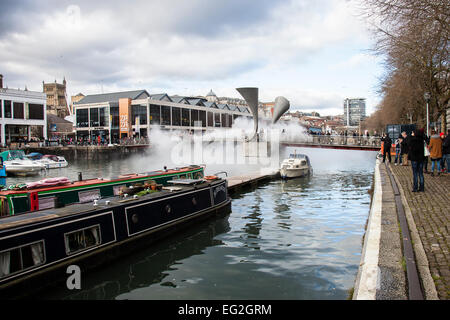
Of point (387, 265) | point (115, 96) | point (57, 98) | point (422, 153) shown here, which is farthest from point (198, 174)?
point (57, 98)

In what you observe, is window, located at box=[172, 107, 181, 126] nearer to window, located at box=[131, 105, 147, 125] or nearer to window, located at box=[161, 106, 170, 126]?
window, located at box=[161, 106, 170, 126]

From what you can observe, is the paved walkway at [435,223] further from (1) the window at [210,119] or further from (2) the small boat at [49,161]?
(1) the window at [210,119]

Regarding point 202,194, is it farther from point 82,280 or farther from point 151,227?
point 82,280

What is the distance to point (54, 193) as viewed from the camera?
39.7 ft

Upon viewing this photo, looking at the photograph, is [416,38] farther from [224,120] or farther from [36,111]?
[224,120]

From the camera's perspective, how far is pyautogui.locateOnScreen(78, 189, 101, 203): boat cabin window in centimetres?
1275

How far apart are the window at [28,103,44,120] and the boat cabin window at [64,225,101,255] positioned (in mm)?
78748

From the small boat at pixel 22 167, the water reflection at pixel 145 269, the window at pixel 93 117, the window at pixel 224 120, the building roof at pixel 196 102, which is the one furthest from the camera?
the window at pixel 224 120

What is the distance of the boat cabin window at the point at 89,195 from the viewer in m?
12.8

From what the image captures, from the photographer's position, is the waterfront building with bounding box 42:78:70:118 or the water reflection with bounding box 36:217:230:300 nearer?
the water reflection with bounding box 36:217:230:300

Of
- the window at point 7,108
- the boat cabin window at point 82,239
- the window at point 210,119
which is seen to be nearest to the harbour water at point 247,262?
the boat cabin window at point 82,239

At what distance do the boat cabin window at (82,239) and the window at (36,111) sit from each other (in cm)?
7875


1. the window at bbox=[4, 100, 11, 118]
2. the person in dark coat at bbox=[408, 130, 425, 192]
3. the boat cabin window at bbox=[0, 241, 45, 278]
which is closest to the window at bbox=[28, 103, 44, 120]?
the window at bbox=[4, 100, 11, 118]
